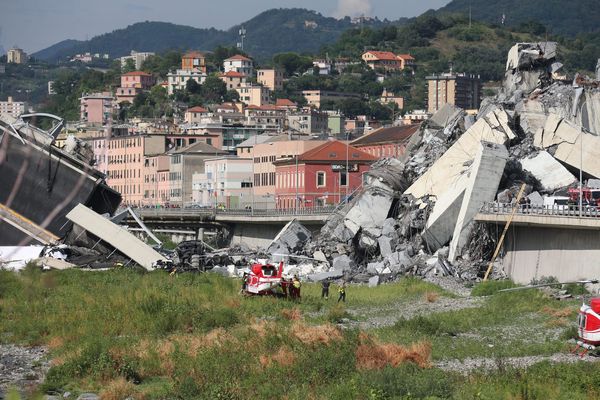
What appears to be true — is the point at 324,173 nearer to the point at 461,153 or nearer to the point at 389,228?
the point at 389,228

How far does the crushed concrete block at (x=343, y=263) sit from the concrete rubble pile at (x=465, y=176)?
0.05 metres

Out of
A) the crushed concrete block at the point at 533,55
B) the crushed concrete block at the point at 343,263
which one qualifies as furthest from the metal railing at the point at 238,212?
the crushed concrete block at the point at 533,55

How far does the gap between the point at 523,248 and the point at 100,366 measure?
28.6 meters

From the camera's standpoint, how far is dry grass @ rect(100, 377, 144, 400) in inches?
1366

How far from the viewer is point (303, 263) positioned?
75250 millimetres

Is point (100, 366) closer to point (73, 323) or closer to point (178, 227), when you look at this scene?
point (73, 323)

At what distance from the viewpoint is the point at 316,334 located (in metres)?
39.5

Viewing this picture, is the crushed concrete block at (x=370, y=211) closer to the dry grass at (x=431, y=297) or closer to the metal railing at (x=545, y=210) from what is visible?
the metal railing at (x=545, y=210)

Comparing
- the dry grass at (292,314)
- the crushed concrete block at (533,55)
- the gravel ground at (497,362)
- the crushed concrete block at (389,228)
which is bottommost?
the crushed concrete block at (389,228)

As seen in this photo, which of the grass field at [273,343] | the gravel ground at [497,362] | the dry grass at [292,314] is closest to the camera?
the grass field at [273,343]

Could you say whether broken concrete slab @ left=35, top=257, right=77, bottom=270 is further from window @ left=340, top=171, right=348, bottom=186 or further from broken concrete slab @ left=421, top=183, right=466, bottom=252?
window @ left=340, top=171, right=348, bottom=186

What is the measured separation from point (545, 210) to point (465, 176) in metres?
9.02

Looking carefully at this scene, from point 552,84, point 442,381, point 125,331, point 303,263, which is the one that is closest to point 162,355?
point 125,331

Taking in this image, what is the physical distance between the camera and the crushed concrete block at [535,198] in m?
64.8
